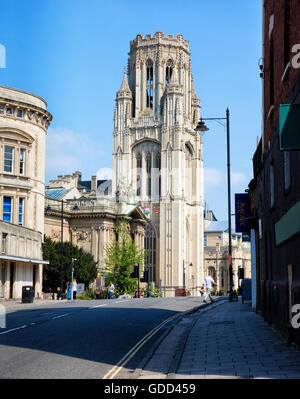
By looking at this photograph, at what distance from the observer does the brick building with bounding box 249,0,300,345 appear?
12.1m

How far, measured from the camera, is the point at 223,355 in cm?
1209

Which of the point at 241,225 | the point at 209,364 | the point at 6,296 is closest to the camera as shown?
the point at 209,364

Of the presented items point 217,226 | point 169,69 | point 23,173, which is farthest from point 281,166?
point 217,226

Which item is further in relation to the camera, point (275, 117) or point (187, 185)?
point (187, 185)

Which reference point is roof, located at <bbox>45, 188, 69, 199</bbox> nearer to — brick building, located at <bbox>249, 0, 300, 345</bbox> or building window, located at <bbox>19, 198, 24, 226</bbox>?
building window, located at <bbox>19, 198, 24, 226</bbox>

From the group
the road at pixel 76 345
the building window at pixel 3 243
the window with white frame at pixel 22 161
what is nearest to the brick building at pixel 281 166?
the road at pixel 76 345

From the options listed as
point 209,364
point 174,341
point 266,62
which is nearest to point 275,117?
point 266,62

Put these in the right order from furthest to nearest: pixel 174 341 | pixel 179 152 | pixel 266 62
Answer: pixel 179 152 < pixel 266 62 < pixel 174 341

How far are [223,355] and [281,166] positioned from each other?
5011mm

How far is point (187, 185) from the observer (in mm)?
120000

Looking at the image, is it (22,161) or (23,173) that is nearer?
(22,161)

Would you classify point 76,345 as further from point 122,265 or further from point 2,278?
point 122,265
